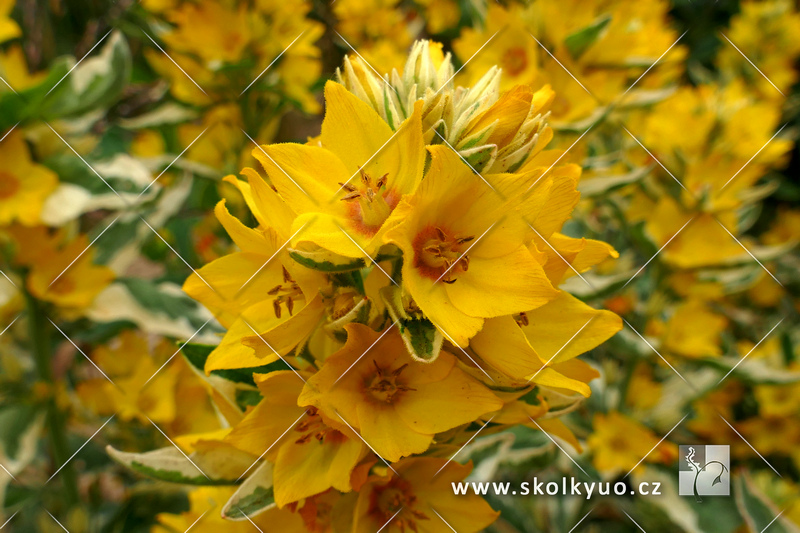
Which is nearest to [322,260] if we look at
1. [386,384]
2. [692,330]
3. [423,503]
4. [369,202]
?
[369,202]

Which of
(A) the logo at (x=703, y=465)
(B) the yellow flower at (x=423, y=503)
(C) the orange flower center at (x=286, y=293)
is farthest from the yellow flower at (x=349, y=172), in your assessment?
(A) the logo at (x=703, y=465)

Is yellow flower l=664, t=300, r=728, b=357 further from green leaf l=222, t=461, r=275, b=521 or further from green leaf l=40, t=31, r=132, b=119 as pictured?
green leaf l=40, t=31, r=132, b=119

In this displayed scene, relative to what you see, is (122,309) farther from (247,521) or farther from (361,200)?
(361,200)

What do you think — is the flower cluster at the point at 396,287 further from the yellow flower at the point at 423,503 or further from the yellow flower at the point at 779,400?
the yellow flower at the point at 779,400

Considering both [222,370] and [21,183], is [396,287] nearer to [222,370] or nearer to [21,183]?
[222,370]

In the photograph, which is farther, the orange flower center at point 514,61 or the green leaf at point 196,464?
the orange flower center at point 514,61

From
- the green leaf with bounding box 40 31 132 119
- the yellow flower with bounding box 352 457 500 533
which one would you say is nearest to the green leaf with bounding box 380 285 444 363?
the yellow flower with bounding box 352 457 500 533
